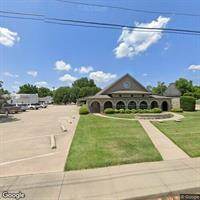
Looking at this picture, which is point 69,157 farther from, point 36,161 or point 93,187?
point 93,187

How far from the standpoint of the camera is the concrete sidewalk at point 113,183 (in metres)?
5.23

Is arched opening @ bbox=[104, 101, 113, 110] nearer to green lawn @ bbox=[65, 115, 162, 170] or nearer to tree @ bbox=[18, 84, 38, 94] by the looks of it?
green lawn @ bbox=[65, 115, 162, 170]

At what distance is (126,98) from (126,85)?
3.46 metres

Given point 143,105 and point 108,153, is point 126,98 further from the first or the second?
point 108,153

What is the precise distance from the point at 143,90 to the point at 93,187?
33416mm

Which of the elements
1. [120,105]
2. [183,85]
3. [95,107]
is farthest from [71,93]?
[120,105]

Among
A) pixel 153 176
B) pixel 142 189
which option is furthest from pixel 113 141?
pixel 142 189

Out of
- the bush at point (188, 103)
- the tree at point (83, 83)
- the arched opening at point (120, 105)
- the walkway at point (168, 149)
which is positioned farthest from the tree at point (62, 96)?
the walkway at point (168, 149)

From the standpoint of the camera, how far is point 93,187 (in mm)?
5602

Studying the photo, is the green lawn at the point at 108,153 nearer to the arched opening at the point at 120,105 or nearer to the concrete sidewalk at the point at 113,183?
the concrete sidewalk at the point at 113,183

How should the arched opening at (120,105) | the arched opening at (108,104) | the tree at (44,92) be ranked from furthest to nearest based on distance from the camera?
the tree at (44,92) < the arched opening at (120,105) < the arched opening at (108,104)

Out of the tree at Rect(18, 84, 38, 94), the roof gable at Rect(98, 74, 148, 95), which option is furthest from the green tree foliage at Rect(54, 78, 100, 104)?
the roof gable at Rect(98, 74, 148, 95)

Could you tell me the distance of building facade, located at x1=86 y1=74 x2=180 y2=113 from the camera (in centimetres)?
3464

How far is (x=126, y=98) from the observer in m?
35.2
